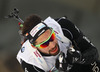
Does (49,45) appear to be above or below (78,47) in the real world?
above

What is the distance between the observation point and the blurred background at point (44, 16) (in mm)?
2965

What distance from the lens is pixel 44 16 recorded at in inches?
128

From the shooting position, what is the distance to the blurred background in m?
2.96

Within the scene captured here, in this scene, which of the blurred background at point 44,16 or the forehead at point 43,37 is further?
the blurred background at point 44,16

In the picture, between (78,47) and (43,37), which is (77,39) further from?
(43,37)

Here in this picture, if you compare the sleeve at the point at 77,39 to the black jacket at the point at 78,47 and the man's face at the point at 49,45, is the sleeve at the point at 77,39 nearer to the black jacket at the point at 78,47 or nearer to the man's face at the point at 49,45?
the black jacket at the point at 78,47

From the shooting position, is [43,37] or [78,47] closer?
[43,37]

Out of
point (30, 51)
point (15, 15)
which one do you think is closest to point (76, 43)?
point (30, 51)

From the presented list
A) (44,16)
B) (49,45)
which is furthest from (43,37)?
(44,16)

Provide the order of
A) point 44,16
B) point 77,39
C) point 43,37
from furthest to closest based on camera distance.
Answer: point 44,16 → point 77,39 → point 43,37

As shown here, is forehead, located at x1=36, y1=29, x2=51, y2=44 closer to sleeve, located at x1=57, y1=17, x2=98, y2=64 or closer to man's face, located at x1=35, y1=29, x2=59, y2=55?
man's face, located at x1=35, y1=29, x2=59, y2=55

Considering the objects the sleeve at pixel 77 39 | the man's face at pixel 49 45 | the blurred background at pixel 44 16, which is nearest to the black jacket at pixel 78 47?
the sleeve at pixel 77 39

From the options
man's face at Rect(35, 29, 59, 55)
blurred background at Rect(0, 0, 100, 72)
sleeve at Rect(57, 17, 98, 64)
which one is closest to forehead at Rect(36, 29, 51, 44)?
man's face at Rect(35, 29, 59, 55)

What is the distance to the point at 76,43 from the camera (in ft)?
5.08
